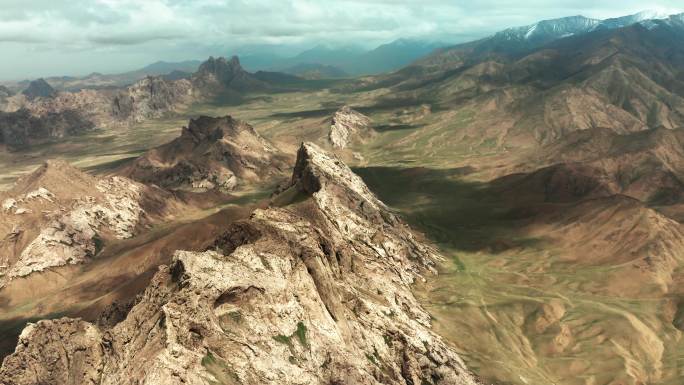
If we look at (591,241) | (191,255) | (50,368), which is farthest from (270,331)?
(591,241)

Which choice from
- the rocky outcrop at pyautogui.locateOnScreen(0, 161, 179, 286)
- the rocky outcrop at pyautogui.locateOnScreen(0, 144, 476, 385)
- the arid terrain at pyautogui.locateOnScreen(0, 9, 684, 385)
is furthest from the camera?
the rocky outcrop at pyautogui.locateOnScreen(0, 161, 179, 286)

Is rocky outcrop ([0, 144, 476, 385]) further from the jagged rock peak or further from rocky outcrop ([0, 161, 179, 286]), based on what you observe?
rocky outcrop ([0, 161, 179, 286])

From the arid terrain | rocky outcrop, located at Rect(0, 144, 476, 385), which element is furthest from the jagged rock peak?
rocky outcrop, located at Rect(0, 144, 476, 385)

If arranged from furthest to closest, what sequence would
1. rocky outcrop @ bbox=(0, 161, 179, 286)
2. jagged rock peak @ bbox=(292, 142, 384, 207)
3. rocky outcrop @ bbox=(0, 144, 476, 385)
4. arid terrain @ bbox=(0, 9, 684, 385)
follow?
rocky outcrop @ bbox=(0, 161, 179, 286)
jagged rock peak @ bbox=(292, 142, 384, 207)
arid terrain @ bbox=(0, 9, 684, 385)
rocky outcrop @ bbox=(0, 144, 476, 385)

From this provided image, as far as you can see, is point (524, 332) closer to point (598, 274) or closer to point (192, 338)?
point (598, 274)

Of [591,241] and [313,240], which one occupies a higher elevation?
[313,240]

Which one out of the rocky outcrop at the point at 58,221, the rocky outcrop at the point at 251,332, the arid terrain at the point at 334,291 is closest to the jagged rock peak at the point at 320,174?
the arid terrain at the point at 334,291

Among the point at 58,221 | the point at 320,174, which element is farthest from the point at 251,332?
the point at 58,221
